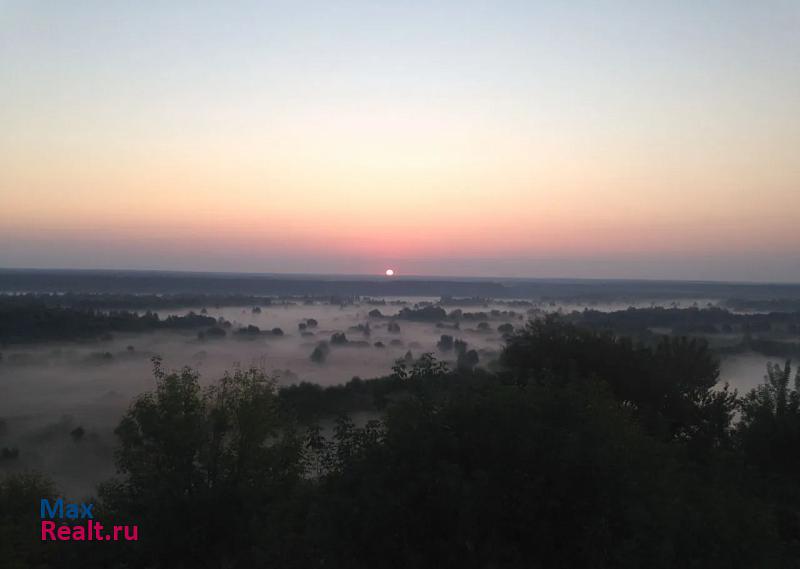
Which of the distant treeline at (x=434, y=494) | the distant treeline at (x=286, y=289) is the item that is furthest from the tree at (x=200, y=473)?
the distant treeline at (x=286, y=289)

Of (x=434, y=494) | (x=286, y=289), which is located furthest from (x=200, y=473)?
(x=286, y=289)

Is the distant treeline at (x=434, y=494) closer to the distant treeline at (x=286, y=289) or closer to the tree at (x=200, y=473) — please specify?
the tree at (x=200, y=473)

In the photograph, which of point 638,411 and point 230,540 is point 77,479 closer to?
point 230,540

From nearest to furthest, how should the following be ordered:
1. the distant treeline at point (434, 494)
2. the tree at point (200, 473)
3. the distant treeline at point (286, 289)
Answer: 1. the distant treeline at point (434, 494)
2. the tree at point (200, 473)
3. the distant treeline at point (286, 289)

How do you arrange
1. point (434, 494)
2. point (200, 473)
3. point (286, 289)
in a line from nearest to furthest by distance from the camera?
1. point (434, 494)
2. point (200, 473)
3. point (286, 289)

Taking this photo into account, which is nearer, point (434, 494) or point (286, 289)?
point (434, 494)

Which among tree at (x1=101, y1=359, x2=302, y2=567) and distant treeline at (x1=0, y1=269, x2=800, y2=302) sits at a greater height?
distant treeline at (x1=0, y1=269, x2=800, y2=302)

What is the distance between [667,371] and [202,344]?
129 ft

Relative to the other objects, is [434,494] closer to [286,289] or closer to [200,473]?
[200,473]

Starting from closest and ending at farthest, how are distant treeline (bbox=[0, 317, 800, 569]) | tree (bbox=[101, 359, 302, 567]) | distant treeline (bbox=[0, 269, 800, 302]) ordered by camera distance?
distant treeline (bbox=[0, 317, 800, 569]) → tree (bbox=[101, 359, 302, 567]) → distant treeline (bbox=[0, 269, 800, 302])

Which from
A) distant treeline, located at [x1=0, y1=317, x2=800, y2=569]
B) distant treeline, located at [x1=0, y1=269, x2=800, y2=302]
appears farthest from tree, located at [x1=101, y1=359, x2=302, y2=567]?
distant treeline, located at [x1=0, y1=269, x2=800, y2=302]

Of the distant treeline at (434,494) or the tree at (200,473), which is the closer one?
the distant treeline at (434,494)

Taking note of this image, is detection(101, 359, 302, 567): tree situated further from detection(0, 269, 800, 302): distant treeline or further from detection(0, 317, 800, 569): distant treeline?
detection(0, 269, 800, 302): distant treeline

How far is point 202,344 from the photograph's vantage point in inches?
1953
